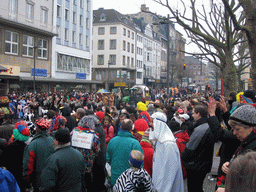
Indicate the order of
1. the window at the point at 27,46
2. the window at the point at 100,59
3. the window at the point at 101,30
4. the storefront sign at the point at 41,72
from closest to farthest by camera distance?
1. the window at the point at 27,46
2. the storefront sign at the point at 41,72
3. the window at the point at 101,30
4. the window at the point at 100,59

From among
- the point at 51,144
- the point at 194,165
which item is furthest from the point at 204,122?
the point at 51,144

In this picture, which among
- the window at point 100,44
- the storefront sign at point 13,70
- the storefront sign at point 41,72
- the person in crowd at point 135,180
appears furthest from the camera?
the window at point 100,44

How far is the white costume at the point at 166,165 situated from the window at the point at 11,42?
29046 mm

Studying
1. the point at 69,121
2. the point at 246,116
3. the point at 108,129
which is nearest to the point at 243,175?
the point at 246,116

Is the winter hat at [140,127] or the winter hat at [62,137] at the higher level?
the winter hat at [62,137]

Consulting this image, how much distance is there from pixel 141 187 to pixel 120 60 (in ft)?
192

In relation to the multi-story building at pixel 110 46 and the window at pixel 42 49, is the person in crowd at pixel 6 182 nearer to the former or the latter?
the window at pixel 42 49

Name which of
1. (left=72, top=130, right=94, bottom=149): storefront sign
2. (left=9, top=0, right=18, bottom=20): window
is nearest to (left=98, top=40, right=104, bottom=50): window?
(left=9, top=0, right=18, bottom=20): window

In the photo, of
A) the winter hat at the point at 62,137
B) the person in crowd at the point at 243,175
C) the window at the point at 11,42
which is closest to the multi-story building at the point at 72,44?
the window at the point at 11,42

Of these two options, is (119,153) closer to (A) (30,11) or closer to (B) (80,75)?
(A) (30,11)

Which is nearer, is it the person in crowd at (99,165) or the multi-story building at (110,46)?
the person in crowd at (99,165)

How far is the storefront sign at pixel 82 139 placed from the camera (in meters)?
5.07

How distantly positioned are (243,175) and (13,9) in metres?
33.1

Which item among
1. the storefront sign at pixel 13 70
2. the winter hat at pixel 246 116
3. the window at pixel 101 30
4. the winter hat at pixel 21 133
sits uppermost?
the window at pixel 101 30
